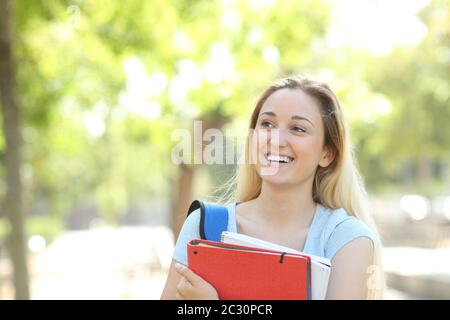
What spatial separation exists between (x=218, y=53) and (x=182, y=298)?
7667mm

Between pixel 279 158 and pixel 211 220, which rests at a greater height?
pixel 279 158

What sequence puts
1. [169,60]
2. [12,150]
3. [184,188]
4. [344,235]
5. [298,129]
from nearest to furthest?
[344,235]
[298,129]
[12,150]
[169,60]
[184,188]

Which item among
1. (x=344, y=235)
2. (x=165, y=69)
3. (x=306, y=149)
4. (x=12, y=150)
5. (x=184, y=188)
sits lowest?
(x=184, y=188)

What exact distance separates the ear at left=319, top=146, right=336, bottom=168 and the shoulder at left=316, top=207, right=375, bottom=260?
22 cm

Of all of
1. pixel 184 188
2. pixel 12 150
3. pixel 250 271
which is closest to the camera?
pixel 250 271

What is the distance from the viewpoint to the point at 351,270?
191 cm

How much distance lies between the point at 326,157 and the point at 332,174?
53mm

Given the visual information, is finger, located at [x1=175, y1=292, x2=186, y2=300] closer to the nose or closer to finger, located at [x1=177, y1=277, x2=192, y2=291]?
finger, located at [x1=177, y1=277, x2=192, y2=291]

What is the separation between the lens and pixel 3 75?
7613 millimetres

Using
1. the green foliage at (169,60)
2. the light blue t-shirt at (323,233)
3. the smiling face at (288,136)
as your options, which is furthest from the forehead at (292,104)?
the green foliage at (169,60)

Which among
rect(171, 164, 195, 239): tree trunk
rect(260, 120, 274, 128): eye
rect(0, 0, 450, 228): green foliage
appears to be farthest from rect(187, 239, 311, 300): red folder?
rect(171, 164, 195, 239): tree trunk

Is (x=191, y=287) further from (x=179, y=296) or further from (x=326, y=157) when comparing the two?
(x=326, y=157)

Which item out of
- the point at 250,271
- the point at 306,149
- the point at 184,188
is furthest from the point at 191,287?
the point at 184,188

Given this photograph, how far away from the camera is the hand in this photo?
1.84 metres
